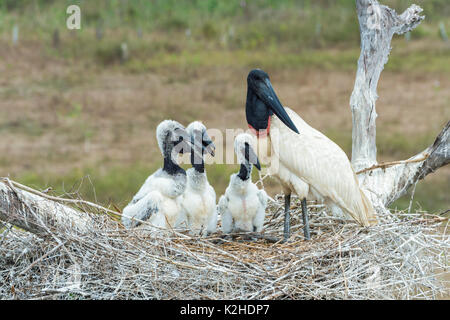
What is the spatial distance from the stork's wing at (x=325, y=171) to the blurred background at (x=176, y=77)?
627 cm

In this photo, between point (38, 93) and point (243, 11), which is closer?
point (38, 93)

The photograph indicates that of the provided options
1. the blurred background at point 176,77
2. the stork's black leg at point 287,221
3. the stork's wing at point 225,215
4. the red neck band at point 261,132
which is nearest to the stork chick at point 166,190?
the stork's wing at point 225,215

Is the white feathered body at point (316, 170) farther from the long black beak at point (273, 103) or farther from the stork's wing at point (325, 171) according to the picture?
the long black beak at point (273, 103)

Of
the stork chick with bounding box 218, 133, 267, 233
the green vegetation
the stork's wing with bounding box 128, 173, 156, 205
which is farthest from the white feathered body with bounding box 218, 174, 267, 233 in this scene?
the green vegetation

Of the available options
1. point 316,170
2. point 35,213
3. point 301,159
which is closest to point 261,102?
point 301,159

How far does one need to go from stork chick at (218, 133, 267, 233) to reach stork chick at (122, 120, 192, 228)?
34 cm

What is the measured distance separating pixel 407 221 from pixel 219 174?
7.04 meters

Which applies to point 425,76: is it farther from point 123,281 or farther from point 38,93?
point 123,281

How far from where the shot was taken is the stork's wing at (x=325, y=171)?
4781mm

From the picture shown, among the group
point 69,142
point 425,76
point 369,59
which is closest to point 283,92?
point 425,76

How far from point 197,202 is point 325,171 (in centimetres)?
88

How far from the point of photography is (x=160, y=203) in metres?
4.69

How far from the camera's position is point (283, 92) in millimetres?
16078

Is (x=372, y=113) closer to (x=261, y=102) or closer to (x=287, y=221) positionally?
(x=261, y=102)
